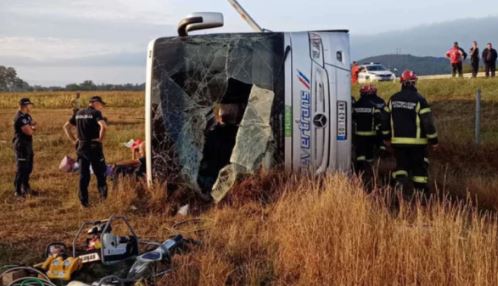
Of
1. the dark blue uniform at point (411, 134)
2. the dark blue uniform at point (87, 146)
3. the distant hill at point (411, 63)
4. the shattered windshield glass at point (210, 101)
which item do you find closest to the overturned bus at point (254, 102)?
the shattered windshield glass at point (210, 101)

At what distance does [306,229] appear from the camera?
4.81 meters

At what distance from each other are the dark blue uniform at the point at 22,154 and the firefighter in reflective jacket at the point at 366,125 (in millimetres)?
5374

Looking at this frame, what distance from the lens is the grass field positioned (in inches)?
162

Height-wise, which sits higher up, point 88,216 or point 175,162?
point 175,162

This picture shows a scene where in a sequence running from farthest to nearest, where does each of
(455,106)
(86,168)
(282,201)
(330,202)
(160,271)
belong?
1. (455,106)
2. (86,168)
3. (282,201)
4. (330,202)
5. (160,271)

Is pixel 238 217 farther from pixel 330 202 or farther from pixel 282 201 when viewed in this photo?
pixel 330 202

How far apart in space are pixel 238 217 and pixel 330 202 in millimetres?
1778

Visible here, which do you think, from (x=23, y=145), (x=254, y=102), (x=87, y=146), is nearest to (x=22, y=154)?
(x=23, y=145)

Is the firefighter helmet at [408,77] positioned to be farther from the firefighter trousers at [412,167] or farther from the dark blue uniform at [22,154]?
the dark blue uniform at [22,154]

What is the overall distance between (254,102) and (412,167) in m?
2.30

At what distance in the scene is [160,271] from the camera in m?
4.80

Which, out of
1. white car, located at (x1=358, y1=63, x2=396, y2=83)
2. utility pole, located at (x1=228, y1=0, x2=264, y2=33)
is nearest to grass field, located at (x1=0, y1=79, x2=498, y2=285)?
utility pole, located at (x1=228, y1=0, x2=264, y2=33)

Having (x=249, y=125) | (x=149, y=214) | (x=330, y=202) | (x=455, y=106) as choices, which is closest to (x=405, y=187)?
(x=249, y=125)

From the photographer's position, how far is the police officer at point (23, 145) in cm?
958
